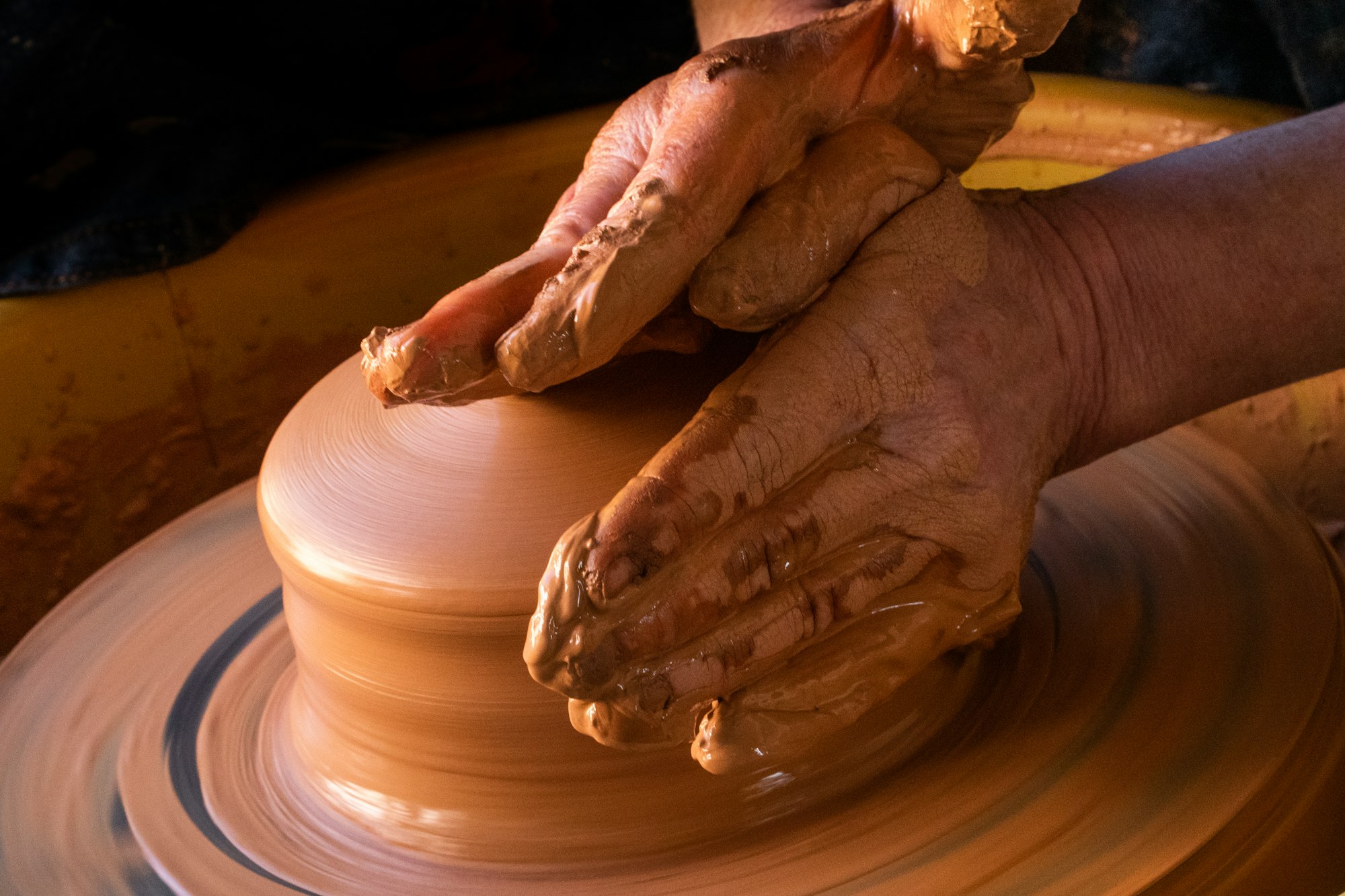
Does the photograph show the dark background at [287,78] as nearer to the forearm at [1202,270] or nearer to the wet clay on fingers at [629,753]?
the forearm at [1202,270]

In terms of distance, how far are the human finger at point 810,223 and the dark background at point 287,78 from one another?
3.15 ft

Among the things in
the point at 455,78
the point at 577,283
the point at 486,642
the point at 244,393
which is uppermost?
the point at 577,283

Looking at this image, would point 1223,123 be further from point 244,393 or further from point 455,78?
point 244,393

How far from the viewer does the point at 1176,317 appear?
1070mm

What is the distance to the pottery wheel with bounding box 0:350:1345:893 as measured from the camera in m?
0.90

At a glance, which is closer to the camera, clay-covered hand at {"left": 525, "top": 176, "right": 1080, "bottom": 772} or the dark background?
clay-covered hand at {"left": 525, "top": 176, "right": 1080, "bottom": 772}

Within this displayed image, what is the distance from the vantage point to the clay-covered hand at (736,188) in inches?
30.9

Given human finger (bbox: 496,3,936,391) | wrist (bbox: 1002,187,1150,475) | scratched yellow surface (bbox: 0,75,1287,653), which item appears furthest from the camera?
scratched yellow surface (bbox: 0,75,1287,653)

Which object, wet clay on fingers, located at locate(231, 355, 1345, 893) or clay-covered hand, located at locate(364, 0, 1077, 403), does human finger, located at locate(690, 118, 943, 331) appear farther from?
wet clay on fingers, located at locate(231, 355, 1345, 893)

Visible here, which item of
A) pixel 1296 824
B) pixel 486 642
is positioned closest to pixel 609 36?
pixel 486 642

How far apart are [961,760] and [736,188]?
1.63 feet

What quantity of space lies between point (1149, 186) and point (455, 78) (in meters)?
1.38

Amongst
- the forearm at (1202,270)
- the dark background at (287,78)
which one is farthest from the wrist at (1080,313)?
the dark background at (287,78)

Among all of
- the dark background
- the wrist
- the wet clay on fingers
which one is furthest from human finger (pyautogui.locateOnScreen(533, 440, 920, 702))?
the dark background
